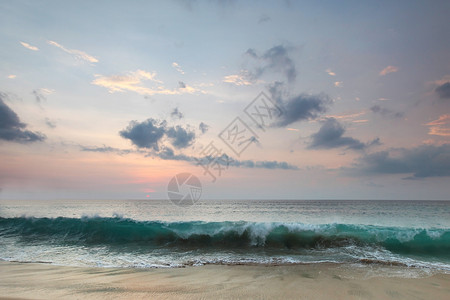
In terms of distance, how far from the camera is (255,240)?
1251 centimetres

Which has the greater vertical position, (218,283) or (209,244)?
(218,283)

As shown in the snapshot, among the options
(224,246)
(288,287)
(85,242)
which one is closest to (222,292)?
(288,287)

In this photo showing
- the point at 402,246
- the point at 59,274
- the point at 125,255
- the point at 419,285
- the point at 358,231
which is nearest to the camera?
the point at 419,285

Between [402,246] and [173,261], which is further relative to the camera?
[402,246]

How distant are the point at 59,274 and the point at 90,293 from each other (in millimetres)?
2346

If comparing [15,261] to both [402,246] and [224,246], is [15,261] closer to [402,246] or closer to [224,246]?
[224,246]

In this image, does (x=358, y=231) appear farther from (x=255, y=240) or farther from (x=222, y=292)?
(x=222, y=292)

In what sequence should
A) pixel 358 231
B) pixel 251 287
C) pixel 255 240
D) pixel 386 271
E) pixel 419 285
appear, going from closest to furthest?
pixel 251 287
pixel 419 285
pixel 386 271
pixel 255 240
pixel 358 231

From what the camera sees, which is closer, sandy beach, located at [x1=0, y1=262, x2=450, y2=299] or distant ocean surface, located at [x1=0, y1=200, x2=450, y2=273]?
sandy beach, located at [x1=0, y1=262, x2=450, y2=299]

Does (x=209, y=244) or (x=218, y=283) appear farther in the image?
(x=209, y=244)

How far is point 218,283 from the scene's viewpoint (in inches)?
227

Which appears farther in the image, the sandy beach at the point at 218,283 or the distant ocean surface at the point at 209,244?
the distant ocean surface at the point at 209,244

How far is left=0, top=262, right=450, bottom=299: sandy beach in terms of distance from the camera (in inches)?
196

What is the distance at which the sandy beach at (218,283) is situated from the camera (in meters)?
4.97
